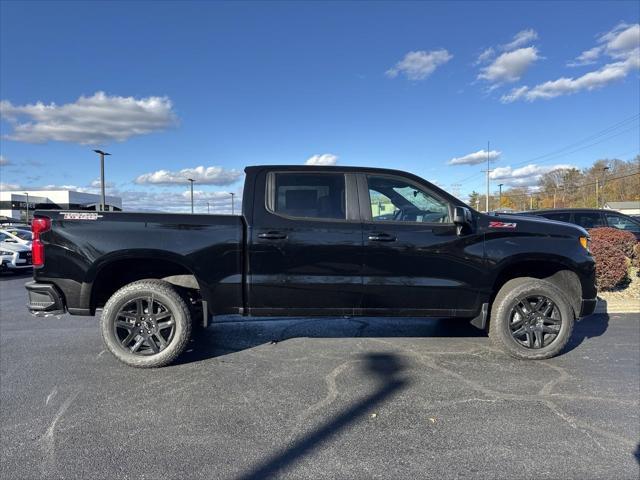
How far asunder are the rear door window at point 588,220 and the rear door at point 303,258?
10258 millimetres

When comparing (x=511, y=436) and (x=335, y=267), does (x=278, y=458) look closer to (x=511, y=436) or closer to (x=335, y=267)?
(x=511, y=436)

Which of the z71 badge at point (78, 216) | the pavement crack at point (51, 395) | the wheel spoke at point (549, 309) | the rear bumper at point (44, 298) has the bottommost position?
the pavement crack at point (51, 395)

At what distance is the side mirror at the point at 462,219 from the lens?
4223 mm

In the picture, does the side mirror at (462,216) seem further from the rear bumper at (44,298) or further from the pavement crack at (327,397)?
the rear bumper at (44,298)

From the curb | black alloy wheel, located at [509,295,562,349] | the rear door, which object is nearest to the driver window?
the rear door

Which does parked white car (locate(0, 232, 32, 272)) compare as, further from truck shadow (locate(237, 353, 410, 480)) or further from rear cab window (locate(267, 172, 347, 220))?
truck shadow (locate(237, 353, 410, 480))

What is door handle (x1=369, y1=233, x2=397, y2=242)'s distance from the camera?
4.29m

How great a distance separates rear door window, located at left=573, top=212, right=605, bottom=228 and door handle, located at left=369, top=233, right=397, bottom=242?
1004 cm

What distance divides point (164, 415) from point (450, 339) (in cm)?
346

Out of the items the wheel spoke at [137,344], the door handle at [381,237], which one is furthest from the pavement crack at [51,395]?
the door handle at [381,237]

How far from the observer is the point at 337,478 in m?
2.56

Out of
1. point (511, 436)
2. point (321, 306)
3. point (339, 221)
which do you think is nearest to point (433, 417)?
point (511, 436)

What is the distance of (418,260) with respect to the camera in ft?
14.3

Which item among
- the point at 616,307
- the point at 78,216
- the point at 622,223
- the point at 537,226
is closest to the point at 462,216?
the point at 537,226
